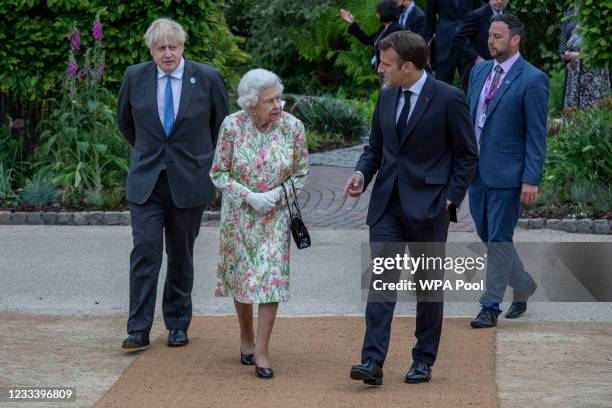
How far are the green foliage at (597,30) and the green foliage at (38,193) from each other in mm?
5494

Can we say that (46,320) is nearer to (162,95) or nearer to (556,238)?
(162,95)

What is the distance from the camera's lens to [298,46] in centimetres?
2377

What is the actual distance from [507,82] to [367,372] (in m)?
2.52

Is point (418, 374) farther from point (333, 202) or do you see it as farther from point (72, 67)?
point (72, 67)

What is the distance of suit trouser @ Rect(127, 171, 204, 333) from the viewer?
7781 millimetres

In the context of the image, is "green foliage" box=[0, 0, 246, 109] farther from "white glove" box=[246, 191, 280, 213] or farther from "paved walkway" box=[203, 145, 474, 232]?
"white glove" box=[246, 191, 280, 213]

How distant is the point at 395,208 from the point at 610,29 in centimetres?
624

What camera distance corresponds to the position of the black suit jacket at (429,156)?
22.6ft

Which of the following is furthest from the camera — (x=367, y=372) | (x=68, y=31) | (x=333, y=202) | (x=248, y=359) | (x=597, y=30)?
(x=68, y=31)

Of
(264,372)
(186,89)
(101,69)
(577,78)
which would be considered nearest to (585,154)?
(577,78)

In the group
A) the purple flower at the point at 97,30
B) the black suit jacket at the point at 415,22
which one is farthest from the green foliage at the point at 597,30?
the purple flower at the point at 97,30

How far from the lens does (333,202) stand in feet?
43.5

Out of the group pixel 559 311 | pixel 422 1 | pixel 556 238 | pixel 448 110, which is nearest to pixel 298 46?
pixel 422 1

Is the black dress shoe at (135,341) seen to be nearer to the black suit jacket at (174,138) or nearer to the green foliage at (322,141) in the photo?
the black suit jacket at (174,138)
